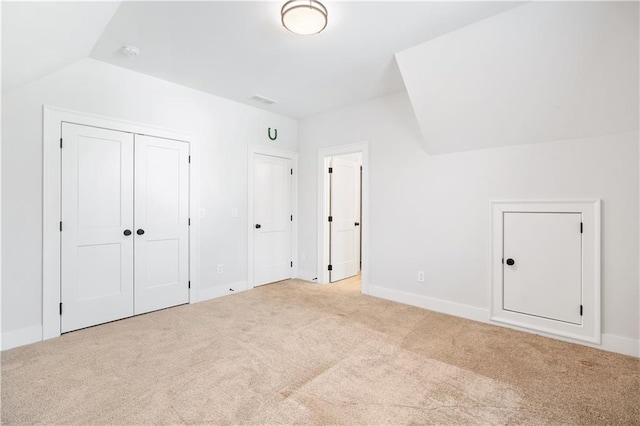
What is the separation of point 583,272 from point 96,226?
181 inches

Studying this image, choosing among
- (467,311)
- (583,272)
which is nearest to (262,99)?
(467,311)

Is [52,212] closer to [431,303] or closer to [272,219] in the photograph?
[272,219]

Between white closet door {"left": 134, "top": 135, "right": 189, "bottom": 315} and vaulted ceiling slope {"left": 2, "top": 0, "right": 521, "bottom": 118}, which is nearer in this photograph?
vaulted ceiling slope {"left": 2, "top": 0, "right": 521, "bottom": 118}

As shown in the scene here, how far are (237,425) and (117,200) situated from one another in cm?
260

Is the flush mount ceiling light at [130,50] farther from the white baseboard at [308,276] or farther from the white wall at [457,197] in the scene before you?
the white baseboard at [308,276]

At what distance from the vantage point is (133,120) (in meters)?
3.29

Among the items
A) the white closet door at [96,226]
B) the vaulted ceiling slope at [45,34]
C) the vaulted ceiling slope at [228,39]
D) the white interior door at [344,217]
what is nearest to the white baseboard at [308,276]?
the white interior door at [344,217]

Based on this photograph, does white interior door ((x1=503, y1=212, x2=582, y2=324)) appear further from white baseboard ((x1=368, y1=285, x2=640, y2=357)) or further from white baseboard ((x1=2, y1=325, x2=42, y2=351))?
white baseboard ((x1=2, y1=325, x2=42, y2=351))

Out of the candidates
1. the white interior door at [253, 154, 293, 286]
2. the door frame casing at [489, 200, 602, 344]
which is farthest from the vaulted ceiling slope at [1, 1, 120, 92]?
the door frame casing at [489, 200, 602, 344]

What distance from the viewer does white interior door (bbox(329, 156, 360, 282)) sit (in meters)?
4.86

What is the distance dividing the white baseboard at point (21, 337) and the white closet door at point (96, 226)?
18 cm

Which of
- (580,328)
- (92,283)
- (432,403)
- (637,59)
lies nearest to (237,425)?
(432,403)

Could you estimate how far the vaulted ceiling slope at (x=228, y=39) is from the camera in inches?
79.9

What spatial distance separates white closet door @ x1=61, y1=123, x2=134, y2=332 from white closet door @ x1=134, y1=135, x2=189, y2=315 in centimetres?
10
